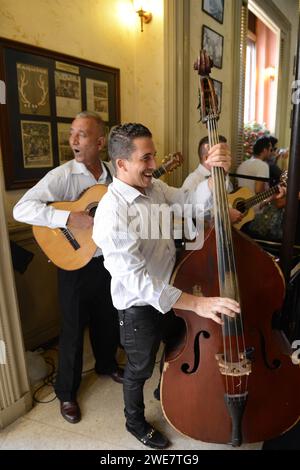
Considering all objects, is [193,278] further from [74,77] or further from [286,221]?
[74,77]

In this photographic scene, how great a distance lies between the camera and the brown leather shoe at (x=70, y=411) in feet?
5.61

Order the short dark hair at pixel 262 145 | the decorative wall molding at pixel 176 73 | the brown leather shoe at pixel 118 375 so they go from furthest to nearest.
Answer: the short dark hair at pixel 262 145 < the decorative wall molding at pixel 176 73 < the brown leather shoe at pixel 118 375

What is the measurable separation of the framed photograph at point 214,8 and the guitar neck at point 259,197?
1.58 m

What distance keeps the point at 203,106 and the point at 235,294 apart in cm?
68

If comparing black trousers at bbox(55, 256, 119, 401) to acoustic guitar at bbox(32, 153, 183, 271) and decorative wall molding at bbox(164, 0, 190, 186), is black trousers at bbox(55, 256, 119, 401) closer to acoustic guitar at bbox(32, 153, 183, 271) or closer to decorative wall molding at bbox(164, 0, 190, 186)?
acoustic guitar at bbox(32, 153, 183, 271)

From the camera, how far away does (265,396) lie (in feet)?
4.34

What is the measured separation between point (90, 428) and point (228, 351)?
0.87 meters

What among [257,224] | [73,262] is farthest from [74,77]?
[257,224]

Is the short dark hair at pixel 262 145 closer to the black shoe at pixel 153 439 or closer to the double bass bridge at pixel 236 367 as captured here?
the double bass bridge at pixel 236 367

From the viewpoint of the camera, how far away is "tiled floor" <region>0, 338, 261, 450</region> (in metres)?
1.56

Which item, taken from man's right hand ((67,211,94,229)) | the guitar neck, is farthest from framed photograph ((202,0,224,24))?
man's right hand ((67,211,94,229))

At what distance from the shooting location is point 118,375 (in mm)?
2027

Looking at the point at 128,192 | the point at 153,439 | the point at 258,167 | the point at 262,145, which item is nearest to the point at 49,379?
the point at 153,439

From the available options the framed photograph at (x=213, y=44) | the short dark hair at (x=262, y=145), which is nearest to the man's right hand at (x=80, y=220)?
the framed photograph at (x=213, y=44)
